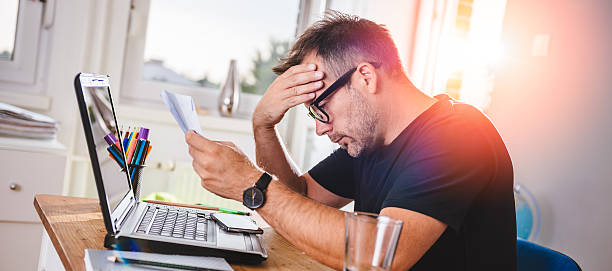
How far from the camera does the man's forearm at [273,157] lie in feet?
5.64

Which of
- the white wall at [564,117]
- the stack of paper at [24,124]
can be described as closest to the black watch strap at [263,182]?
the stack of paper at [24,124]

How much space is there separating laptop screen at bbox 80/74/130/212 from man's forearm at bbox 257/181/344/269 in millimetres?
296

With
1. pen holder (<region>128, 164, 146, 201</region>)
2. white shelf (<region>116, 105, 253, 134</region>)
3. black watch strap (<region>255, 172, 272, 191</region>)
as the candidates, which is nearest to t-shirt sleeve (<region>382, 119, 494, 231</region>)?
black watch strap (<region>255, 172, 272, 191</region>)

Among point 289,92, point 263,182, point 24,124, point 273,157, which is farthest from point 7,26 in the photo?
point 263,182

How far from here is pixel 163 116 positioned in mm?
2730

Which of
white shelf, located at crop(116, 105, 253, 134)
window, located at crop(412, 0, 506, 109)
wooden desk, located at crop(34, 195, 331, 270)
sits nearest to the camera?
wooden desk, located at crop(34, 195, 331, 270)

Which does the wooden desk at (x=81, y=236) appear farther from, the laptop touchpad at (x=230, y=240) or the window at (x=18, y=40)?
the window at (x=18, y=40)

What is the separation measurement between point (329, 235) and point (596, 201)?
2.14m

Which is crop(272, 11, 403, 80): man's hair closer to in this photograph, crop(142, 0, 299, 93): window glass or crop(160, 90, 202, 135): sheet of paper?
crop(160, 90, 202, 135): sheet of paper

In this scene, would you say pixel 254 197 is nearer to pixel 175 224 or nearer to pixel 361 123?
pixel 175 224

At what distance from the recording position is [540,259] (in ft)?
4.00

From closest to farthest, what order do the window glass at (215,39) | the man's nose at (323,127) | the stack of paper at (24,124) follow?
the man's nose at (323,127) < the stack of paper at (24,124) < the window glass at (215,39)

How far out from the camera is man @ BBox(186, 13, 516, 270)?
110 cm

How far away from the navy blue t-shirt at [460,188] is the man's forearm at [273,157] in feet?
1.52
